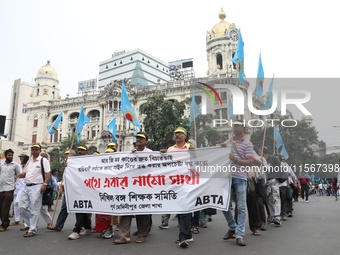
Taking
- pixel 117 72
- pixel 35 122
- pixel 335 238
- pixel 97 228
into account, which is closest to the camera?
pixel 335 238

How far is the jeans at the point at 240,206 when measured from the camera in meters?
5.32

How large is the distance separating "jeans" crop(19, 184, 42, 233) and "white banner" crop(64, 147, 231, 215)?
614 millimetres

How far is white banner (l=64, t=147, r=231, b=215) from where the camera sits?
Result: 5.69 m

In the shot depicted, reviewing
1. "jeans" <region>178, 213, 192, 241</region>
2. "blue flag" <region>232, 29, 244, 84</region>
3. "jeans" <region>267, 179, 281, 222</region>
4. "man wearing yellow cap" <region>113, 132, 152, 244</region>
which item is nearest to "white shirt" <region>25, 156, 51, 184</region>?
"man wearing yellow cap" <region>113, 132, 152, 244</region>

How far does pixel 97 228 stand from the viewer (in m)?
6.37

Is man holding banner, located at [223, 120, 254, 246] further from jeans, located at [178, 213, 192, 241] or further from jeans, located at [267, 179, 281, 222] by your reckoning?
jeans, located at [267, 179, 281, 222]

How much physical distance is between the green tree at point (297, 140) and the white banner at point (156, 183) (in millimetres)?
2518

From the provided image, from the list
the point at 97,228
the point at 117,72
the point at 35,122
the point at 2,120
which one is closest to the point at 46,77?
the point at 35,122

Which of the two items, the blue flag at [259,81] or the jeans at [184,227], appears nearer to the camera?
the jeans at [184,227]

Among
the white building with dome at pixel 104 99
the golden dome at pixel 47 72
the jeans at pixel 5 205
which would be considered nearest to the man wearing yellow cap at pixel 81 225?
the jeans at pixel 5 205

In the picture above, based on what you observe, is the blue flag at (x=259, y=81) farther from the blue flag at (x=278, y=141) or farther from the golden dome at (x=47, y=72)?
the golden dome at (x=47, y=72)

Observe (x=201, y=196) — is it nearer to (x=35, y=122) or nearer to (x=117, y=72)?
(x=35, y=122)

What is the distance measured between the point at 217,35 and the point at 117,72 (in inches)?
1583

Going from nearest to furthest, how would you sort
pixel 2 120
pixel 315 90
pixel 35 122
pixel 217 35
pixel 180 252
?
pixel 180 252 → pixel 315 90 → pixel 2 120 → pixel 217 35 → pixel 35 122
